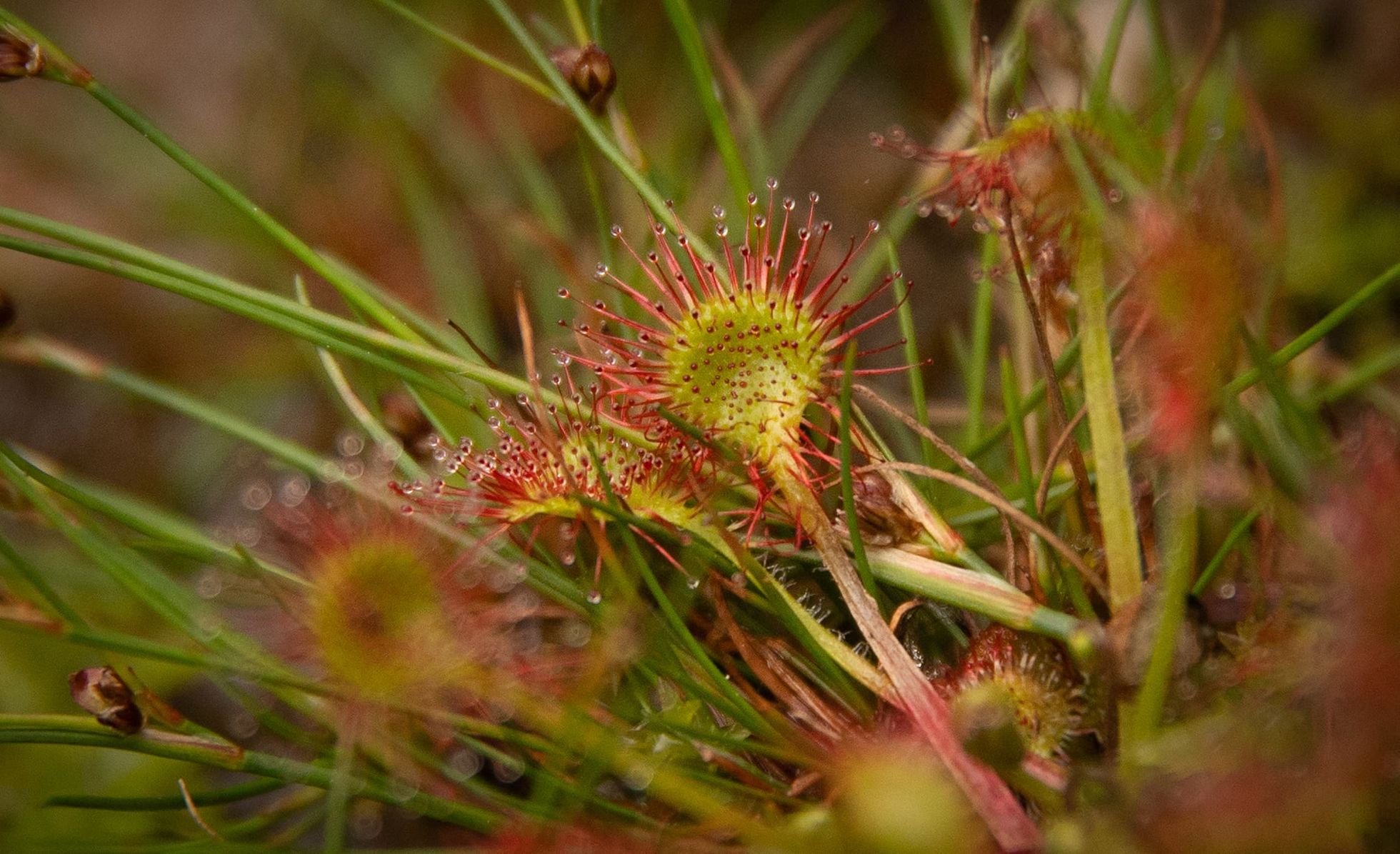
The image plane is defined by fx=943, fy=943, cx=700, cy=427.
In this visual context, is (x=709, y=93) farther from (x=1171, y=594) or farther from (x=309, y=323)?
(x=1171, y=594)

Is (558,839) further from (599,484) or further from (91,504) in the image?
(91,504)

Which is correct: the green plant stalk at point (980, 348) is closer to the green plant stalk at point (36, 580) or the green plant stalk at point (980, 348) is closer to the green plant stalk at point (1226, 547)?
the green plant stalk at point (1226, 547)

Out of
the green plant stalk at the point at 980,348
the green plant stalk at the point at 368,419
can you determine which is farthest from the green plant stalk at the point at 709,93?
the green plant stalk at the point at 368,419

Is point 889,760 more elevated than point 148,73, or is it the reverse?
point 148,73

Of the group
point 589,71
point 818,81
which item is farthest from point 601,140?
point 818,81

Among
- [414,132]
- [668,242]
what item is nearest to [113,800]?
[668,242]
